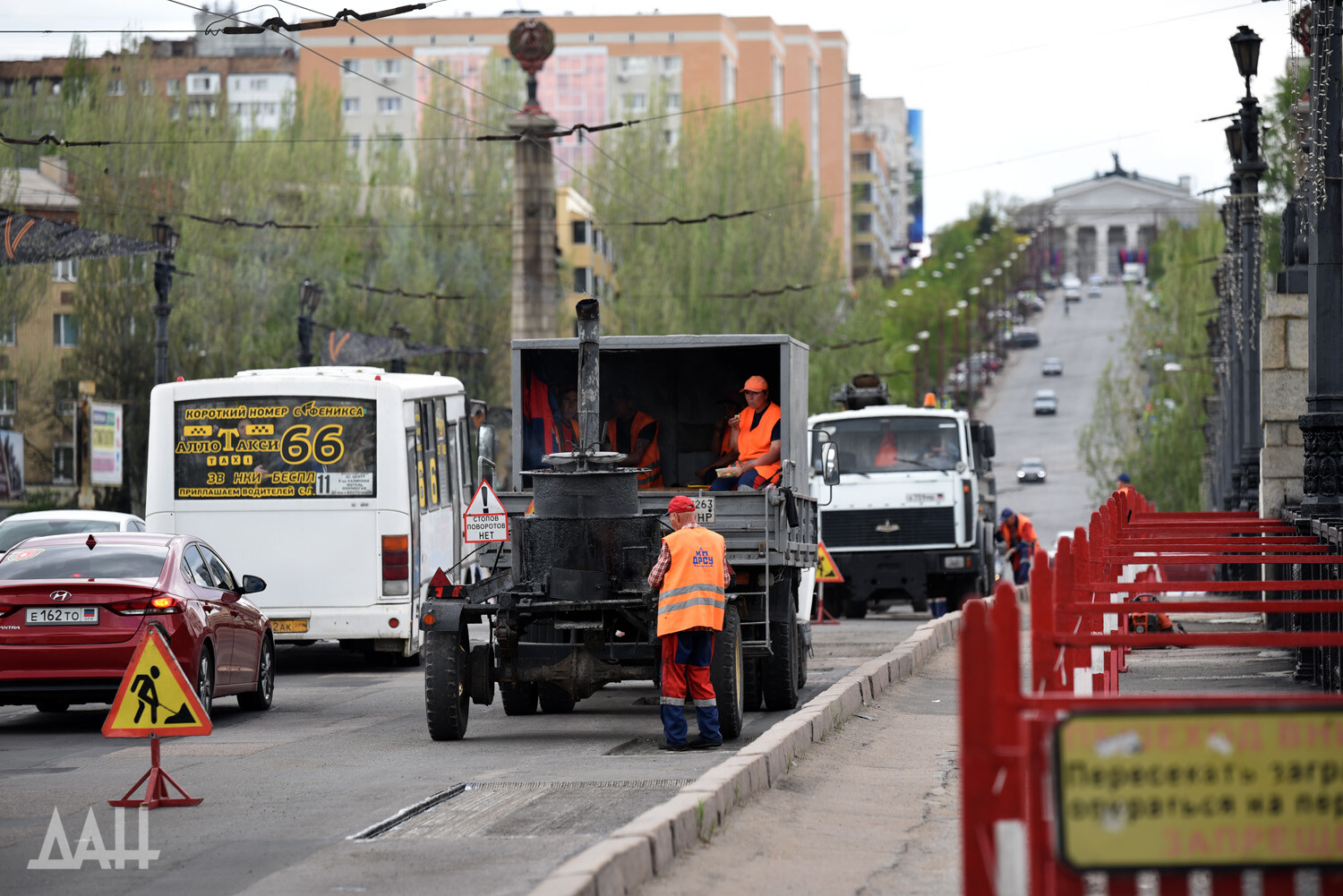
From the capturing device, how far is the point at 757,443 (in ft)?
53.3

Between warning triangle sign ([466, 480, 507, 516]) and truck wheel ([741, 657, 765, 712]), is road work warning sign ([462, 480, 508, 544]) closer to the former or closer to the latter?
warning triangle sign ([466, 480, 507, 516])

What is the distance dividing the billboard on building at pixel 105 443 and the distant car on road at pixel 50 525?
1498cm

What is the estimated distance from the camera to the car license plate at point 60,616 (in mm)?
14734

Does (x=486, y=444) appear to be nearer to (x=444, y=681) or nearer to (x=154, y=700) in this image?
(x=444, y=681)

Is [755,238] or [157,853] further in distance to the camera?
[755,238]

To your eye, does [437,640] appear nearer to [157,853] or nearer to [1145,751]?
[157,853]

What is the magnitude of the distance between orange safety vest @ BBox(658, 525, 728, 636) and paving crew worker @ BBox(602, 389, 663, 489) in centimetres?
490

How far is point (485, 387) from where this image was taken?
220 feet

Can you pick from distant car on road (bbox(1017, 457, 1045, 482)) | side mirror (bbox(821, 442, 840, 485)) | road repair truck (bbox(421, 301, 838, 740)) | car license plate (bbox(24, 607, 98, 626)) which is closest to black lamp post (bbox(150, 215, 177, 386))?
side mirror (bbox(821, 442, 840, 485))

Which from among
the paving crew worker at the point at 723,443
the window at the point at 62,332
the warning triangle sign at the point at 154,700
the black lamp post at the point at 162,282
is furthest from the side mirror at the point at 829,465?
the window at the point at 62,332

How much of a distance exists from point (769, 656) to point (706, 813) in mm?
6450

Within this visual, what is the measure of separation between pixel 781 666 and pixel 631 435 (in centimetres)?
324

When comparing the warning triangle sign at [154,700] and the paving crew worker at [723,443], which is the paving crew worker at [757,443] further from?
the warning triangle sign at [154,700]

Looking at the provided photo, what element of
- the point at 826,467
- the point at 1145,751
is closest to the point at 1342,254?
the point at 826,467
